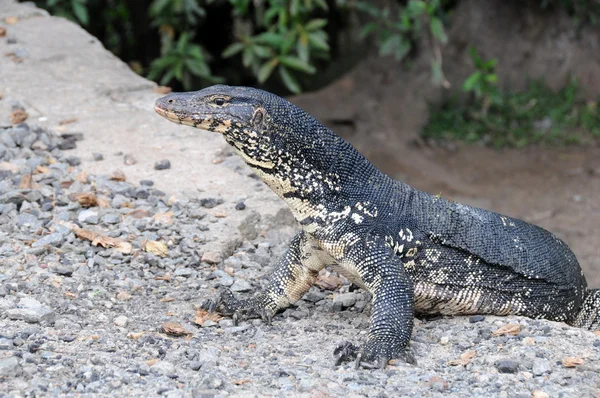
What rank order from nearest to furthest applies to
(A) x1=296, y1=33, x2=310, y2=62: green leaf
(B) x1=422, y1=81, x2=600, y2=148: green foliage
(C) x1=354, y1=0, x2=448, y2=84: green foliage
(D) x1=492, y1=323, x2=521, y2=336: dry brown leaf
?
(D) x1=492, y1=323, x2=521, y2=336: dry brown leaf, (A) x1=296, y1=33, x2=310, y2=62: green leaf, (C) x1=354, y1=0, x2=448, y2=84: green foliage, (B) x1=422, y1=81, x2=600, y2=148: green foliage

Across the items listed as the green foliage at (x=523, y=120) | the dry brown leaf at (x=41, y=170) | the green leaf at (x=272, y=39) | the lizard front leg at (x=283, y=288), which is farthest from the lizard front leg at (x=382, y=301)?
the green foliage at (x=523, y=120)

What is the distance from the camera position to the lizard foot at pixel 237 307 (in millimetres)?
5836

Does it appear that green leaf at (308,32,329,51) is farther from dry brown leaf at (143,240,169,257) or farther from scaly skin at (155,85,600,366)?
scaly skin at (155,85,600,366)

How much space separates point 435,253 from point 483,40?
10.0 m

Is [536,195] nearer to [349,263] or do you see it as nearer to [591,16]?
[591,16]

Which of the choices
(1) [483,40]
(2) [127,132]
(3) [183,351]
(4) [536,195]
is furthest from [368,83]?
(3) [183,351]

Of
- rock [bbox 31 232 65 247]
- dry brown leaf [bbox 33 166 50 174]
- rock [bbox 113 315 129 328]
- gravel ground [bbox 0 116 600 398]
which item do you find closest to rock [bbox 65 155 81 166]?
gravel ground [bbox 0 116 600 398]

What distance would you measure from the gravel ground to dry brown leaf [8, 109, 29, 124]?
50 centimetres

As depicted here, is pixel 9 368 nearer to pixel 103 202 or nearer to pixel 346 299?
pixel 346 299

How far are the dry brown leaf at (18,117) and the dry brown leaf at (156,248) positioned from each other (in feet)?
8.40

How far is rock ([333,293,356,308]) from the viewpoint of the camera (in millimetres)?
6238

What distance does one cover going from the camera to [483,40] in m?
14.9

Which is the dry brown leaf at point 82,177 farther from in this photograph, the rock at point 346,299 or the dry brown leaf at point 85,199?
the rock at point 346,299

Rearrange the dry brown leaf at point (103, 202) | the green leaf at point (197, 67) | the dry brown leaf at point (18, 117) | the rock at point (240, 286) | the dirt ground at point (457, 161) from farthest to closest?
the dirt ground at point (457, 161) → the green leaf at point (197, 67) → the dry brown leaf at point (18, 117) → the dry brown leaf at point (103, 202) → the rock at point (240, 286)
